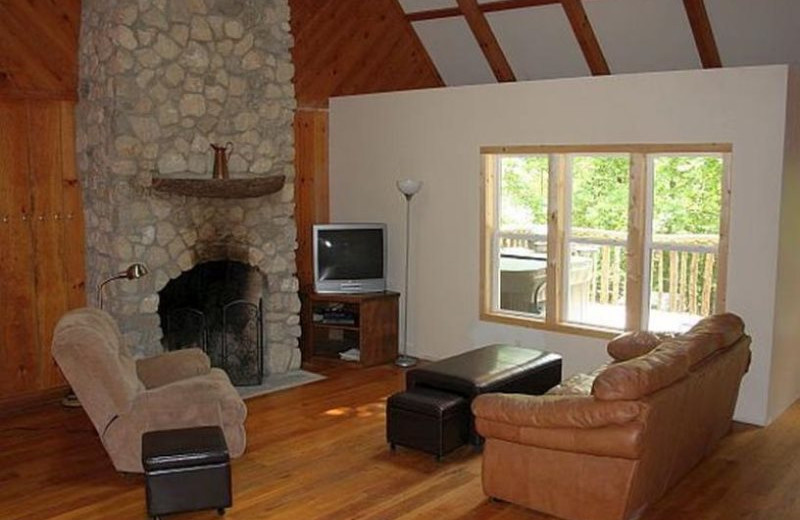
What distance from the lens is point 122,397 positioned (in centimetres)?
471

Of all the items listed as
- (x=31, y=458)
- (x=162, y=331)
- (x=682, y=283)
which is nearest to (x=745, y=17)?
(x=682, y=283)

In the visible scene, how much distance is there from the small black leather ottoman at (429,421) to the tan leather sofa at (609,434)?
62 centimetres

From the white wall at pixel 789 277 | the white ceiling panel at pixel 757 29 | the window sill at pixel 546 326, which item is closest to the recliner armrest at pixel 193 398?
the window sill at pixel 546 326

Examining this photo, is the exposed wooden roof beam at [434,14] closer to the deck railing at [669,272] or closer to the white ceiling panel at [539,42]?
the white ceiling panel at [539,42]

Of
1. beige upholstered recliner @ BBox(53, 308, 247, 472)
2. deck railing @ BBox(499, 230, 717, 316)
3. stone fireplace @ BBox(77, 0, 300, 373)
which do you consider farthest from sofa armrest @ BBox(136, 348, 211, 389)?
deck railing @ BBox(499, 230, 717, 316)

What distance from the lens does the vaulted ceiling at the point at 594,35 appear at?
6.37 meters

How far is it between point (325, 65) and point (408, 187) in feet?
5.23

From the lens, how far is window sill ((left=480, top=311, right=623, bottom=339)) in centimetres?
661

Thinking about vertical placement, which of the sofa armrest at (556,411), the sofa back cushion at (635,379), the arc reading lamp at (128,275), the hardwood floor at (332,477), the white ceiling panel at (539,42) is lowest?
the hardwood floor at (332,477)

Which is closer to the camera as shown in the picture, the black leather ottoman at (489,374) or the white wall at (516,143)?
the black leather ottoman at (489,374)

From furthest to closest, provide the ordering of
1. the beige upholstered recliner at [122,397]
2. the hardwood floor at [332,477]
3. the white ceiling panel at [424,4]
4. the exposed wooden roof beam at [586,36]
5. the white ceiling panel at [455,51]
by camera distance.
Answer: the white ceiling panel at [455,51]
the white ceiling panel at [424,4]
the exposed wooden roof beam at [586,36]
the beige upholstered recliner at [122,397]
the hardwood floor at [332,477]

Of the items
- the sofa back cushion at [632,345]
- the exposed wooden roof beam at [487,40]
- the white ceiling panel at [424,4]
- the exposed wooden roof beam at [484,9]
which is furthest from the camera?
the white ceiling panel at [424,4]

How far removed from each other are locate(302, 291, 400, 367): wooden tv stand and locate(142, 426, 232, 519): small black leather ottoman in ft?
10.6

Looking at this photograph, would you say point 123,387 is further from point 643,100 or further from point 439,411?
point 643,100
